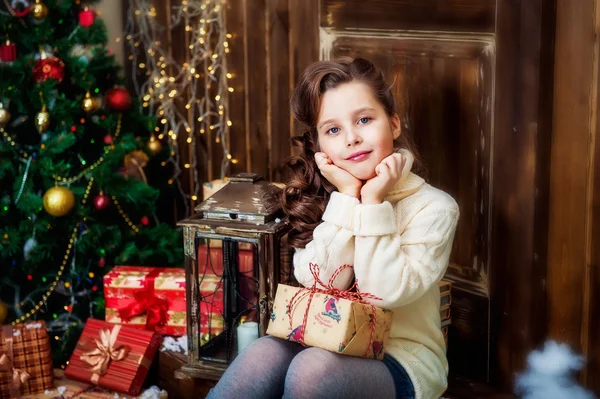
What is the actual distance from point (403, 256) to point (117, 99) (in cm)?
141

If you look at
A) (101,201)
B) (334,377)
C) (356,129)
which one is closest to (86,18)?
(101,201)

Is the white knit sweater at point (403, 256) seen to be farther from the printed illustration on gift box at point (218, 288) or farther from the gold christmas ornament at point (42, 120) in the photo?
the gold christmas ornament at point (42, 120)

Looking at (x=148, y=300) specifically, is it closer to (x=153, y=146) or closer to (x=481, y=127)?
(x=153, y=146)

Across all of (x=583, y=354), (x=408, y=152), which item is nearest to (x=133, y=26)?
(x=408, y=152)

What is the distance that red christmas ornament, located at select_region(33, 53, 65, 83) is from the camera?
8.80 ft

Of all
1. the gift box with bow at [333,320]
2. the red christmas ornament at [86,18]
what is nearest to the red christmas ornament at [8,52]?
the red christmas ornament at [86,18]

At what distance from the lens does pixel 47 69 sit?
2.68 meters

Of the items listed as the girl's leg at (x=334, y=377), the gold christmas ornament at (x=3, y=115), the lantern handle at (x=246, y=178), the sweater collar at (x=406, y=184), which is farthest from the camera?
the gold christmas ornament at (x=3, y=115)

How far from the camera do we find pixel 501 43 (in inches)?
80.4

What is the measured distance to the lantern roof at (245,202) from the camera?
7.16 ft

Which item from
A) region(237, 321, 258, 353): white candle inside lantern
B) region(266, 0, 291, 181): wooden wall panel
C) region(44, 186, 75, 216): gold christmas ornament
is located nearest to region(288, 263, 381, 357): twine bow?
region(237, 321, 258, 353): white candle inside lantern

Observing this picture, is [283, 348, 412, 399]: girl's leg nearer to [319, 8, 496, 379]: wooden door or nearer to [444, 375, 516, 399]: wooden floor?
[444, 375, 516, 399]: wooden floor

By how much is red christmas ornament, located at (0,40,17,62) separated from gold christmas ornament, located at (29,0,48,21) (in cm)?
12

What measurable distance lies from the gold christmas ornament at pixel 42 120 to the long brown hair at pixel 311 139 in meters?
0.97
